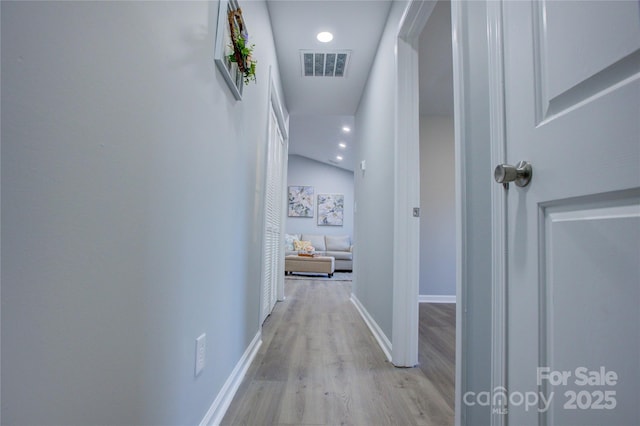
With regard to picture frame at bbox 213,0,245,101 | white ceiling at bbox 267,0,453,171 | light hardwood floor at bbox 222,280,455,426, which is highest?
white ceiling at bbox 267,0,453,171

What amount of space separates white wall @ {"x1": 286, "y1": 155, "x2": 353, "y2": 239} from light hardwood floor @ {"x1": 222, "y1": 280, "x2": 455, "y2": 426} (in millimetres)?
5693

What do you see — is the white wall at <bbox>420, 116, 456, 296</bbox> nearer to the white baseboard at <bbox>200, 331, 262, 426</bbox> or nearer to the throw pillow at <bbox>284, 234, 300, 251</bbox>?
the white baseboard at <bbox>200, 331, 262, 426</bbox>

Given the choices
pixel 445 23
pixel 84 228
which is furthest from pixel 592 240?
pixel 445 23

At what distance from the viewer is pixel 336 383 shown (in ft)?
5.44

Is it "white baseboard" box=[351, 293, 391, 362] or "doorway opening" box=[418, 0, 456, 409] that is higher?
"doorway opening" box=[418, 0, 456, 409]

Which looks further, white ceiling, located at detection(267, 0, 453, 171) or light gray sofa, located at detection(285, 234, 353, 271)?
light gray sofa, located at detection(285, 234, 353, 271)

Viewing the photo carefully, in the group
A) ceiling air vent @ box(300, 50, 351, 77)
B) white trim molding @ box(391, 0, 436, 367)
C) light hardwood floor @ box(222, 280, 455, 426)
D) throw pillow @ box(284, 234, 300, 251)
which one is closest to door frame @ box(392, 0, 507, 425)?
light hardwood floor @ box(222, 280, 455, 426)

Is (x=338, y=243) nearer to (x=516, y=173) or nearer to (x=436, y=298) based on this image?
(x=436, y=298)

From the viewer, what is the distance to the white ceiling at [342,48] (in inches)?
94.6

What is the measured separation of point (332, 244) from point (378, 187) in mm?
5477

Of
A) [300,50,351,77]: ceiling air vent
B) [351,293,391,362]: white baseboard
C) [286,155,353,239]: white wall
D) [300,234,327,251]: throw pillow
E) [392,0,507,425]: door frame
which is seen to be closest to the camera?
[392,0,507,425]: door frame

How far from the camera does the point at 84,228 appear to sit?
550mm

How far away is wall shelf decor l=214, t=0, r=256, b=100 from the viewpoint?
1203 millimetres

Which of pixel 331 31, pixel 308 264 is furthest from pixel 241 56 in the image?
pixel 308 264
